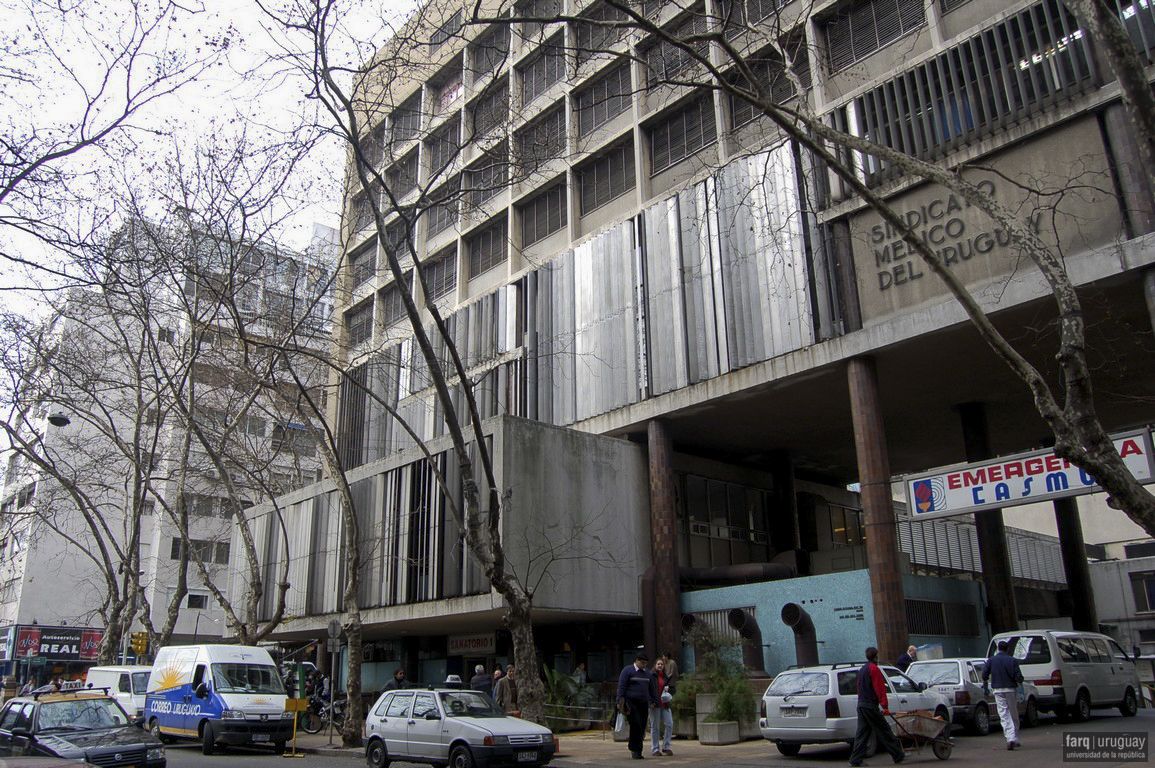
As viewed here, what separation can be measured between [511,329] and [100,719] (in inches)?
783

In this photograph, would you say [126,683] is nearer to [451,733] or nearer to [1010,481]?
[451,733]

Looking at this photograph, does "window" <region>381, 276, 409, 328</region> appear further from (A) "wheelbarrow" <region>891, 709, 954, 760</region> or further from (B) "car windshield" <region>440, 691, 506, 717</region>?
(A) "wheelbarrow" <region>891, 709, 954, 760</region>

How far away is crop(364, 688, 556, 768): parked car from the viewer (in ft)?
42.5

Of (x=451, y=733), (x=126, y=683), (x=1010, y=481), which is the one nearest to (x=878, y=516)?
(x=1010, y=481)

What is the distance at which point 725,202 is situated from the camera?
24.6 m

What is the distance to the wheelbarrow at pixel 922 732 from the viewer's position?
12.3 m

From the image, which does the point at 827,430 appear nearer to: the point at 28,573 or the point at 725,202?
the point at 725,202

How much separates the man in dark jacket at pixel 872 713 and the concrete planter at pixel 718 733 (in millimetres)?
5065

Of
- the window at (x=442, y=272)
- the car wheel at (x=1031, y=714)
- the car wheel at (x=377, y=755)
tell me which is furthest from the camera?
the window at (x=442, y=272)

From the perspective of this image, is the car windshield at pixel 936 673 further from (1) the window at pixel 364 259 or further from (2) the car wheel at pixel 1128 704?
(1) the window at pixel 364 259

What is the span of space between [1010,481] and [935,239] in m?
5.79

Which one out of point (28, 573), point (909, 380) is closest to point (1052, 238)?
point (909, 380)

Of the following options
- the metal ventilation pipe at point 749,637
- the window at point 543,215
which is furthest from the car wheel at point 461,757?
the window at point 543,215

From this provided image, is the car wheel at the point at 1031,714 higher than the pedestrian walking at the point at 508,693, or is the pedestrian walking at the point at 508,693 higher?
the pedestrian walking at the point at 508,693
